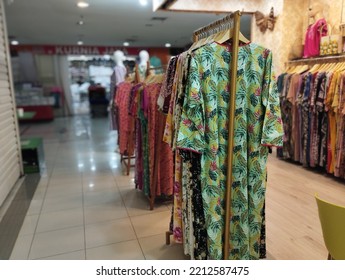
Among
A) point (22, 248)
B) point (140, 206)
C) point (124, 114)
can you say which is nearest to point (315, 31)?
point (124, 114)

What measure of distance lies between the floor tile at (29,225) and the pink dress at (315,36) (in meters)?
4.60

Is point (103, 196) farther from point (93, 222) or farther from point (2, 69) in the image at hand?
point (2, 69)

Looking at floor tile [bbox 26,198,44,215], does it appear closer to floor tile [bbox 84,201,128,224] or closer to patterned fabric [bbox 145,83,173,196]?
floor tile [bbox 84,201,128,224]

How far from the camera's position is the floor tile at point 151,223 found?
266cm

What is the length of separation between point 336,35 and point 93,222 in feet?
13.5

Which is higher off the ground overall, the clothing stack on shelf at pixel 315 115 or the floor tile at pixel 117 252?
the clothing stack on shelf at pixel 315 115

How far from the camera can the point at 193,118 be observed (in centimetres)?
166

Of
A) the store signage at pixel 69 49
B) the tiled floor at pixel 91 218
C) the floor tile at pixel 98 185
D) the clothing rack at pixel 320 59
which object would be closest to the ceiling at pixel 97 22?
the store signage at pixel 69 49

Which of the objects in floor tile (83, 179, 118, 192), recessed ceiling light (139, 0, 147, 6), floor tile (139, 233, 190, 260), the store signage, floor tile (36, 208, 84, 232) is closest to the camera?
floor tile (139, 233, 190, 260)

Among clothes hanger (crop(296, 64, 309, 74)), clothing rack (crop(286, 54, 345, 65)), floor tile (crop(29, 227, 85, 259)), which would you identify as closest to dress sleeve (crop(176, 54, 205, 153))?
floor tile (crop(29, 227, 85, 259))

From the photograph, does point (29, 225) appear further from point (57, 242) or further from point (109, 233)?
point (109, 233)

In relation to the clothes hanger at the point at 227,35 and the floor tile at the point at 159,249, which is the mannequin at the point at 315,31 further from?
the floor tile at the point at 159,249

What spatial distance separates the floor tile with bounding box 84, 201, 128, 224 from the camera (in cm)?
295

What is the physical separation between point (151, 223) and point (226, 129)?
1504 mm
